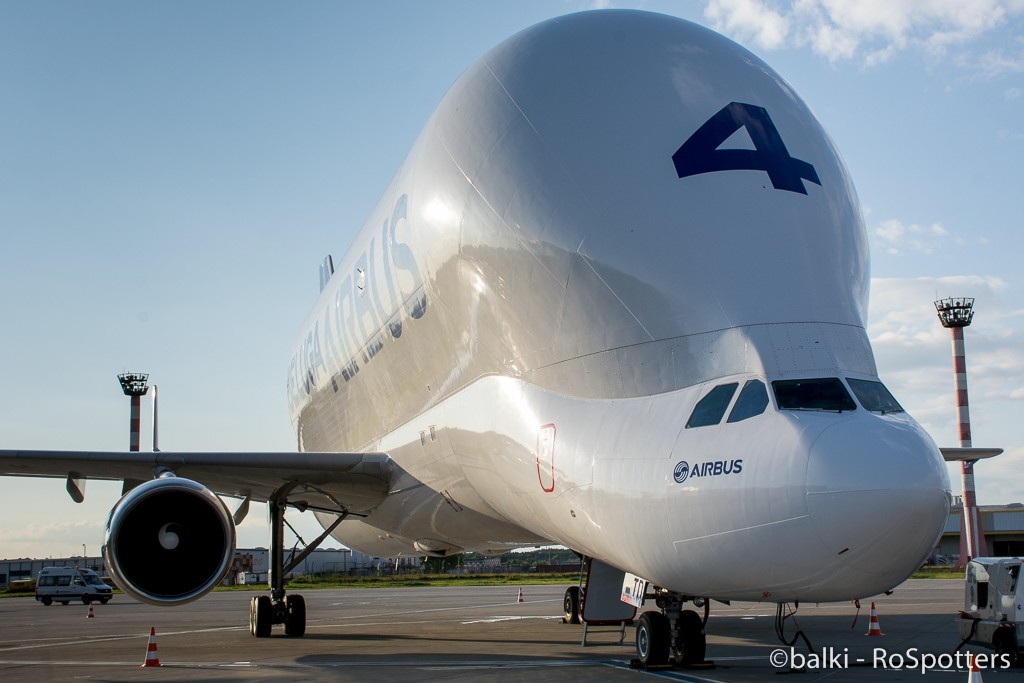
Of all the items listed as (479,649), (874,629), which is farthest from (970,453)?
(479,649)

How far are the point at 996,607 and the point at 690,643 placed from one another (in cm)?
450

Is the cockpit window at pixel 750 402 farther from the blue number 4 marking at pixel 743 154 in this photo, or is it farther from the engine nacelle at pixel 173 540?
the engine nacelle at pixel 173 540

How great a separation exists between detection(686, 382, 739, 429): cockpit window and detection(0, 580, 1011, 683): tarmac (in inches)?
105

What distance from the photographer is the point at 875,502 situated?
21.7ft

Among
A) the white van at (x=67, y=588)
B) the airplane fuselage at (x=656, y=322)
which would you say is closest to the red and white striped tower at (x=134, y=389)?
the white van at (x=67, y=588)

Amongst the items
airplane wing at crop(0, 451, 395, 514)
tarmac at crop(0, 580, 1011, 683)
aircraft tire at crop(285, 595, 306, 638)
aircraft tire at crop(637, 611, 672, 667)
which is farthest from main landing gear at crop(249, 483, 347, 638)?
aircraft tire at crop(637, 611, 672, 667)

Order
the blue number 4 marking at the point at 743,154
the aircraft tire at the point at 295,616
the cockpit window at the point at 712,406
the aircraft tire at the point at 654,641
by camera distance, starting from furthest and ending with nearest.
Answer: the aircraft tire at the point at 295,616 < the blue number 4 marking at the point at 743,154 < the aircraft tire at the point at 654,641 < the cockpit window at the point at 712,406

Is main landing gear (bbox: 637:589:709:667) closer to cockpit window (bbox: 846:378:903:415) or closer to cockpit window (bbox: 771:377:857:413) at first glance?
cockpit window (bbox: 771:377:857:413)

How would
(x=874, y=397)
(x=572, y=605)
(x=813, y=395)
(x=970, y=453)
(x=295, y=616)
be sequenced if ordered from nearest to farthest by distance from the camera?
(x=813, y=395) < (x=874, y=397) < (x=970, y=453) < (x=295, y=616) < (x=572, y=605)

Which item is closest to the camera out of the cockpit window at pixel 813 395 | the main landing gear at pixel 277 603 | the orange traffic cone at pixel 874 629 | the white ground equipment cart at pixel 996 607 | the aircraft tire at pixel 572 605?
the cockpit window at pixel 813 395

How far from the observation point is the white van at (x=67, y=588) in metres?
40.4

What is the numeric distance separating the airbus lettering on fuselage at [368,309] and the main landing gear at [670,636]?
4.83 meters

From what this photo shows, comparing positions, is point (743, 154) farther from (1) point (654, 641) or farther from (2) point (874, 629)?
(2) point (874, 629)

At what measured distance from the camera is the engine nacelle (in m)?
11.6
